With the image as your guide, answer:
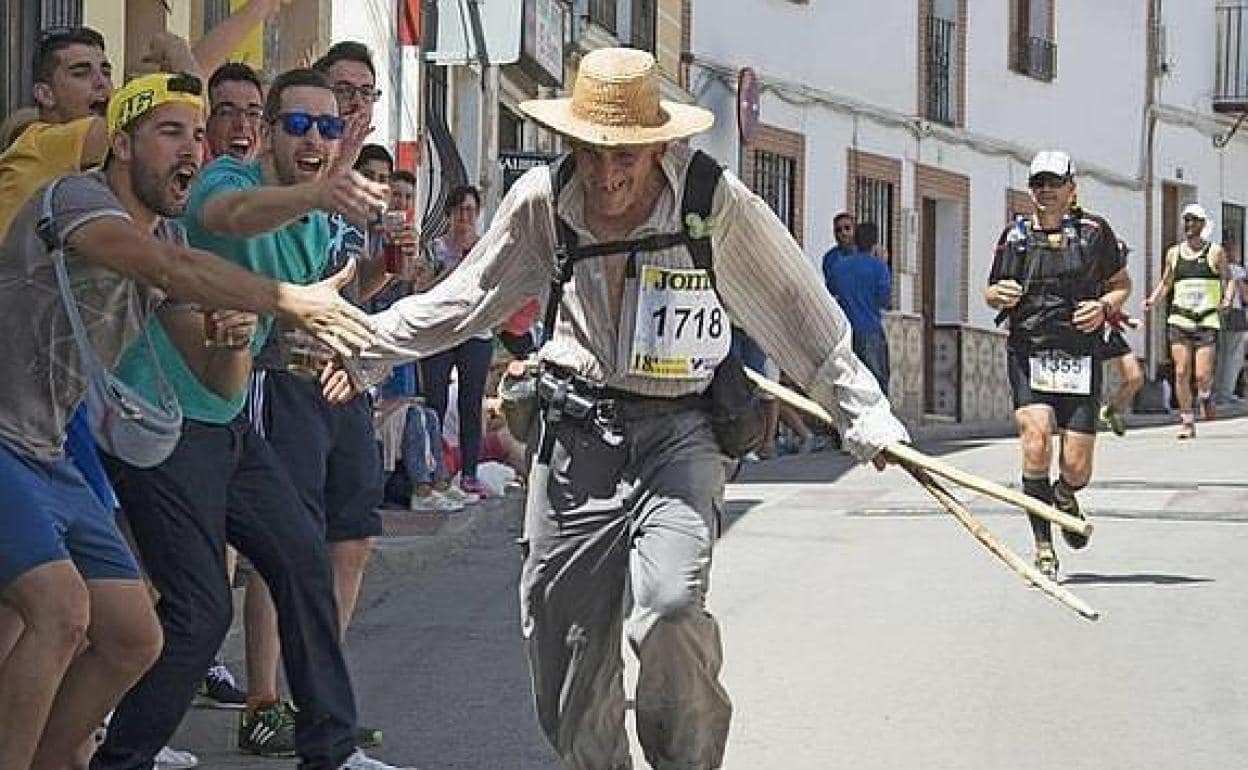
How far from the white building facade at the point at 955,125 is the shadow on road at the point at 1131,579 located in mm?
16433

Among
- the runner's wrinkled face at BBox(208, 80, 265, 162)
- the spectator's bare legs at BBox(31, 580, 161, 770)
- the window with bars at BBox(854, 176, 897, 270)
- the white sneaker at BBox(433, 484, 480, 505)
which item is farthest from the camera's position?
the window with bars at BBox(854, 176, 897, 270)

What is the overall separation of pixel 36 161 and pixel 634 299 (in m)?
1.71

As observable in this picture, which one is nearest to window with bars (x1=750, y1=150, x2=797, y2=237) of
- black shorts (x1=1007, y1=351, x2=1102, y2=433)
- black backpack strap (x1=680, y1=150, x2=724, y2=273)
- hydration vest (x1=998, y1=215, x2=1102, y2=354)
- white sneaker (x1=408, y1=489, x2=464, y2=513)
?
white sneaker (x1=408, y1=489, x2=464, y2=513)

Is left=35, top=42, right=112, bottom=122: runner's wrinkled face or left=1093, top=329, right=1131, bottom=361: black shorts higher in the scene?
left=35, top=42, right=112, bottom=122: runner's wrinkled face

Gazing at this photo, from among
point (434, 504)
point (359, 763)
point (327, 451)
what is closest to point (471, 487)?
point (434, 504)

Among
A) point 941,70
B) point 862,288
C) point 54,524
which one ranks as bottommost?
point 54,524

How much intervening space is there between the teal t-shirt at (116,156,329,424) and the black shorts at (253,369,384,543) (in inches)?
11.4

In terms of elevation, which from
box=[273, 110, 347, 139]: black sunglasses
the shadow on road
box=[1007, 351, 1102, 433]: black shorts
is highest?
box=[273, 110, 347, 139]: black sunglasses

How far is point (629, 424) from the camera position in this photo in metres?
6.73

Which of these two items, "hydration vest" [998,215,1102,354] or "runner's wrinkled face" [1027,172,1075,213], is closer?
"runner's wrinkled face" [1027,172,1075,213]

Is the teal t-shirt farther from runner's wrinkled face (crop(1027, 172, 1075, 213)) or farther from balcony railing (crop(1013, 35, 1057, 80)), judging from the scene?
balcony railing (crop(1013, 35, 1057, 80))

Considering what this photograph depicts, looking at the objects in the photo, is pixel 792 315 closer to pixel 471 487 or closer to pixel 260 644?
pixel 260 644

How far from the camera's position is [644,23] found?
1111 inches

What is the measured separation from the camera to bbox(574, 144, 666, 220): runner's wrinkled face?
21.4ft
